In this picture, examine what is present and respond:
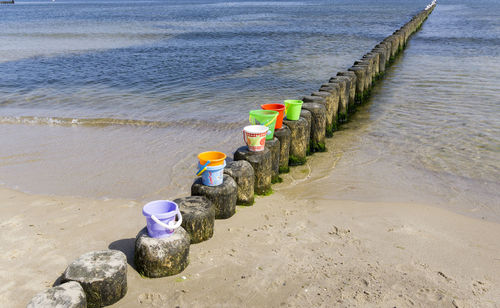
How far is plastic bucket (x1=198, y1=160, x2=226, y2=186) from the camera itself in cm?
483

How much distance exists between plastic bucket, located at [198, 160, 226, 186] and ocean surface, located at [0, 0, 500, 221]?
1.48 meters

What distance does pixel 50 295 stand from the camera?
10.7 feet

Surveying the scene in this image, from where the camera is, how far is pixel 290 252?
15.0 feet

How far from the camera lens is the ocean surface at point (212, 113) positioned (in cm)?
668

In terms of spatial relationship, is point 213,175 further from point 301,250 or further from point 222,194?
point 301,250

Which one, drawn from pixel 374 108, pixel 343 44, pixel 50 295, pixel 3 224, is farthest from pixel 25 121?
pixel 343 44

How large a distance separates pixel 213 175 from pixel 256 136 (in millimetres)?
1009

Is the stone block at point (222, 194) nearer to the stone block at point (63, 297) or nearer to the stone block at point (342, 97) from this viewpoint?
the stone block at point (63, 297)

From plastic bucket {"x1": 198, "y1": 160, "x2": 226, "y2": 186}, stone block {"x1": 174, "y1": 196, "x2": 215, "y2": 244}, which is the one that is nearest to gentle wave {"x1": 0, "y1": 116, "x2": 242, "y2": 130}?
plastic bucket {"x1": 198, "y1": 160, "x2": 226, "y2": 186}

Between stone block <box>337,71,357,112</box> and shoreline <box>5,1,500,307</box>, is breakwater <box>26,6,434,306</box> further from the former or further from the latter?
shoreline <box>5,1,500,307</box>

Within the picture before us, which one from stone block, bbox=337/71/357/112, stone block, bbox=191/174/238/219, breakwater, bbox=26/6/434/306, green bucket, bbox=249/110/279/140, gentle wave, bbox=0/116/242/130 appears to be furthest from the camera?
stone block, bbox=337/71/357/112

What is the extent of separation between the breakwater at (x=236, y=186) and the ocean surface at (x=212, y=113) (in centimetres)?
81

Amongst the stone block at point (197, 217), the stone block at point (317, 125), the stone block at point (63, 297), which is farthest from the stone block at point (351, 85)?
Result: the stone block at point (63, 297)

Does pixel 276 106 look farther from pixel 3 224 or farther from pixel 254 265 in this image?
pixel 3 224
